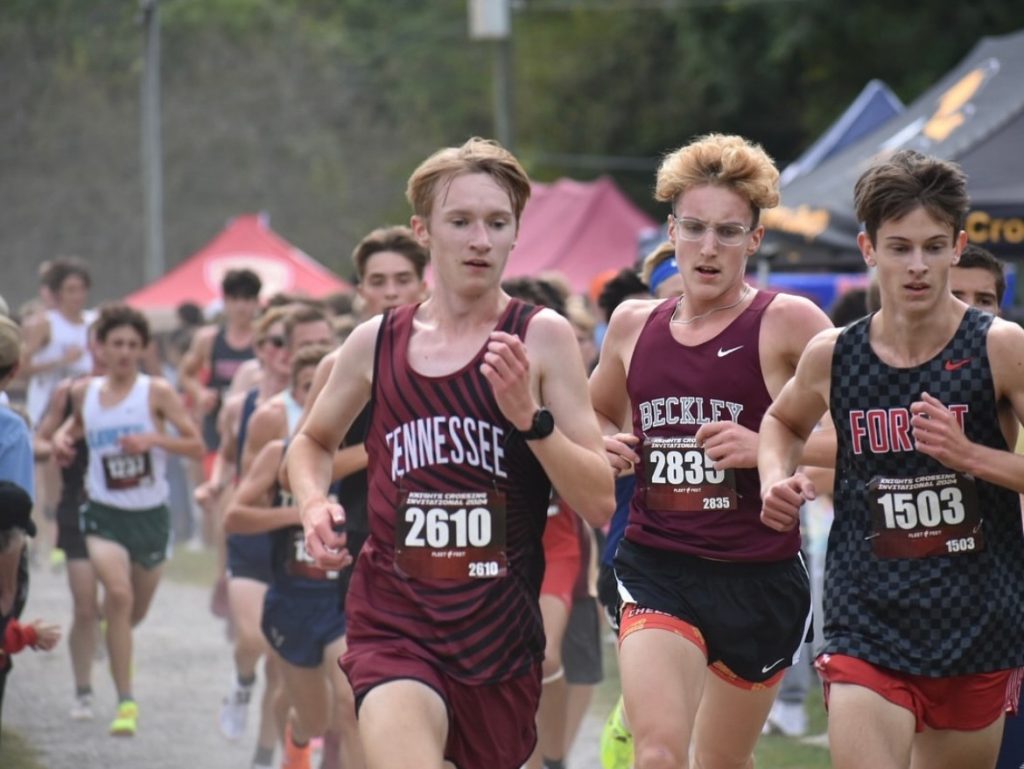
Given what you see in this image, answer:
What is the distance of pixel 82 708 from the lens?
1062 centimetres

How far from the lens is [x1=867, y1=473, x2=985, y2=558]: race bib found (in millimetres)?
5051

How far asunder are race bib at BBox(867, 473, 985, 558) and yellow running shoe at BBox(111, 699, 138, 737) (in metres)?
5.92

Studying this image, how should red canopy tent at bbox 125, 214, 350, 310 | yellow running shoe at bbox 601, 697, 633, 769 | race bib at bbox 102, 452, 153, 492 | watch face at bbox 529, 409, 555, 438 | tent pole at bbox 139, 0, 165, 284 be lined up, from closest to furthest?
1. watch face at bbox 529, 409, 555, 438
2. yellow running shoe at bbox 601, 697, 633, 769
3. race bib at bbox 102, 452, 153, 492
4. red canopy tent at bbox 125, 214, 350, 310
5. tent pole at bbox 139, 0, 165, 284

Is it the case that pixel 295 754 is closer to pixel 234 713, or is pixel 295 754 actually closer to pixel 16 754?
pixel 234 713

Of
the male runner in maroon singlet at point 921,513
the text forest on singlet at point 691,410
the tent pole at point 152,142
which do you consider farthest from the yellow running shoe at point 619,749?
the tent pole at point 152,142

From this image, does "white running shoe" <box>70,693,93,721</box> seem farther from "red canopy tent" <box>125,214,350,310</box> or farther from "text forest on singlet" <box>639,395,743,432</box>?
"red canopy tent" <box>125,214,350,310</box>

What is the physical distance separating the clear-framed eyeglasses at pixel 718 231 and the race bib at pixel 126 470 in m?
5.60

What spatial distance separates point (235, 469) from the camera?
10820 mm

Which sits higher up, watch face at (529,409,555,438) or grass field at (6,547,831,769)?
watch face at (529,409,555,438)

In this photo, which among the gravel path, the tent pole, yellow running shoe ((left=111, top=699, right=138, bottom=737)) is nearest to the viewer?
the gravel path

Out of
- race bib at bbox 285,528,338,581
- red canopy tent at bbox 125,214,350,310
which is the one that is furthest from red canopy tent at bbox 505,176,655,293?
race bib at bbox 285,528,338,581

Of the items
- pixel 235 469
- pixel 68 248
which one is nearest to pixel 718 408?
pixel 235 469

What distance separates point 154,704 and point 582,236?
13388 mm

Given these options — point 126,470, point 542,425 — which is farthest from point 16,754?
point 542,425
